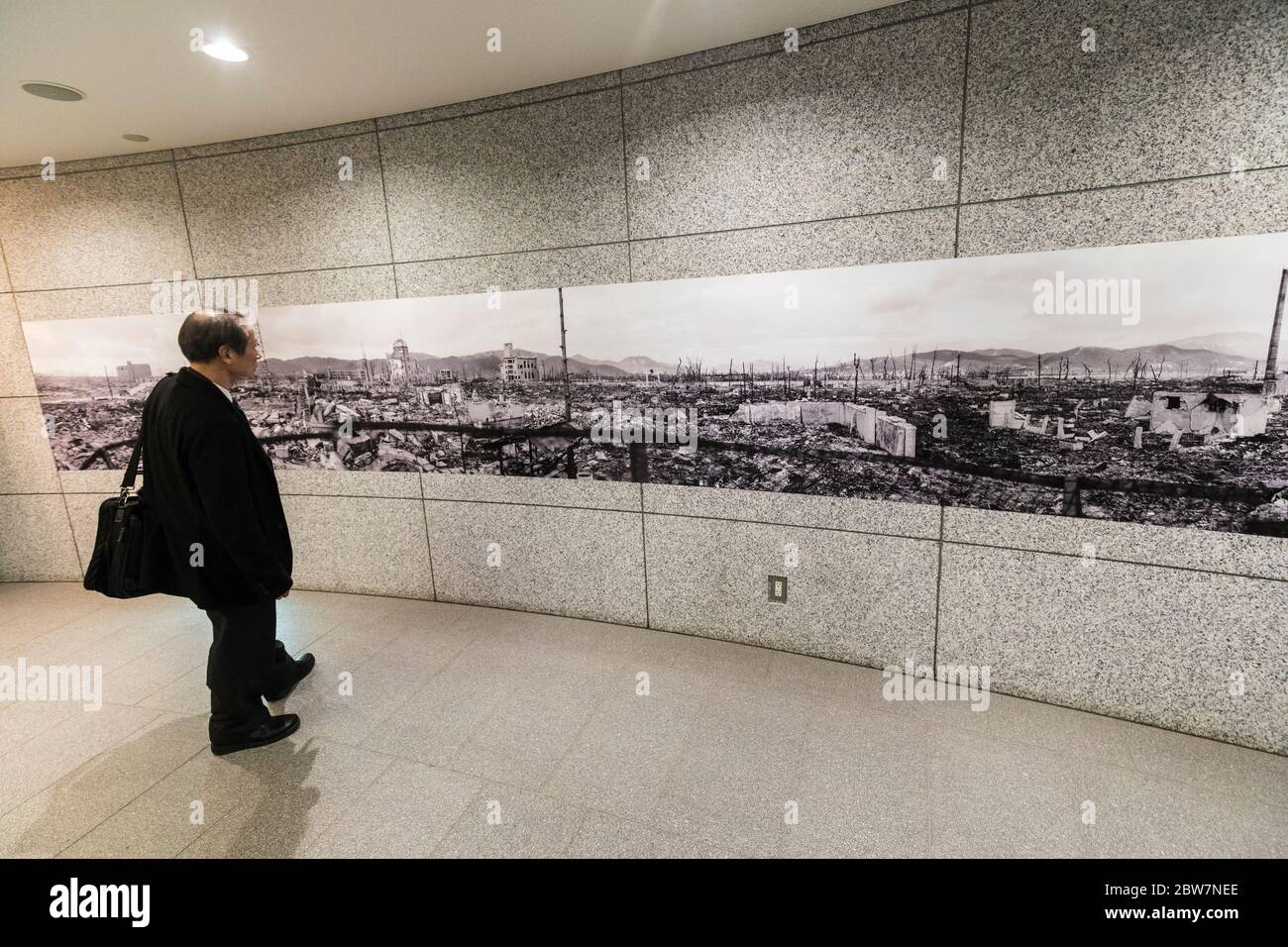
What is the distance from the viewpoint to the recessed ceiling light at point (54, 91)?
2.43 metres

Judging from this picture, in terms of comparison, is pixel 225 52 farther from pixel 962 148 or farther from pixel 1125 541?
pixel 1125 541

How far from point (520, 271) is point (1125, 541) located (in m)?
2.90

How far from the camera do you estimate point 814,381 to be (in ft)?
8.53

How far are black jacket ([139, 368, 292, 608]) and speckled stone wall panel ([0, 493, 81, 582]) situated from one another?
2.87m

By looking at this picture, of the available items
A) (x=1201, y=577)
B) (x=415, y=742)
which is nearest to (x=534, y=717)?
(x=415, y=742)

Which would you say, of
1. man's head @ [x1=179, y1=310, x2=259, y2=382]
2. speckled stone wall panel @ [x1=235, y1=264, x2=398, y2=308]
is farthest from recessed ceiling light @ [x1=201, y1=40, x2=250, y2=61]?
speckled stone wall panel @ [x1=235, y1=264, x2=398, y2=308]

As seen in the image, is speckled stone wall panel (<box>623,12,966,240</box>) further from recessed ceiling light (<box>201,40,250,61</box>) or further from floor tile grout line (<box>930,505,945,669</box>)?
recessed ceiling light (<box>201,40,250,61</box>)

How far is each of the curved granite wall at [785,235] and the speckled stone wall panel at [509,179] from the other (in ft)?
0.04

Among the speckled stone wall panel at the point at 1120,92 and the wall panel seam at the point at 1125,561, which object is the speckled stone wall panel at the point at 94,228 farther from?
the wall panel seam at the point at 1125,561

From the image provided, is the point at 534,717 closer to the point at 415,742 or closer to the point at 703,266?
the point at 415,742

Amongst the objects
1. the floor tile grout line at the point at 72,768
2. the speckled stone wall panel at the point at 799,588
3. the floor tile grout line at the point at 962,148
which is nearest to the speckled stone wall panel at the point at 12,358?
the floor tile grout line at the point at 72,768

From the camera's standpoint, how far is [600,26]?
7.42ft

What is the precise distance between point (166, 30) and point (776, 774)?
11.3 feet

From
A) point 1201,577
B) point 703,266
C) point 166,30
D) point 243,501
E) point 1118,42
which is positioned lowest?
point 1201,577
